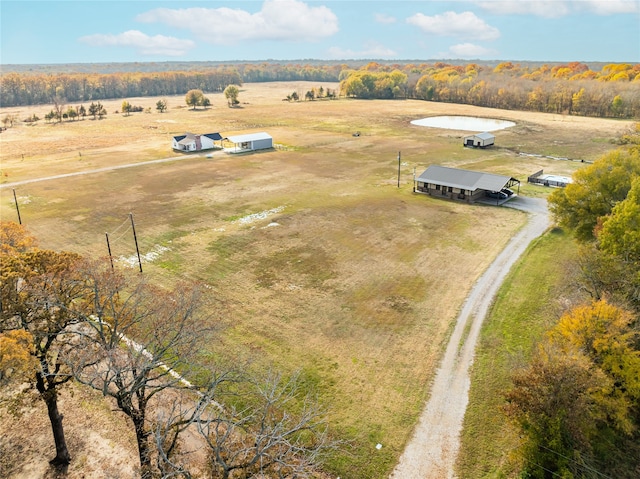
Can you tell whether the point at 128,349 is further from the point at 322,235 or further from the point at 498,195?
the point at 498,195

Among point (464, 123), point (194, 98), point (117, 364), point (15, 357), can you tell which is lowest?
point (117, 364)

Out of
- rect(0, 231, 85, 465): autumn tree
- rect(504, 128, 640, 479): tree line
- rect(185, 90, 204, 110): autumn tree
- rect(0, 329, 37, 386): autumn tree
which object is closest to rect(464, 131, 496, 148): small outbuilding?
rect(504, 128, 640, 479): tree line

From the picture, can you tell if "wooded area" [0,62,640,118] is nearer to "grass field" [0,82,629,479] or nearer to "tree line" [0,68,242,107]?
"tree line" [0,68,242,107]

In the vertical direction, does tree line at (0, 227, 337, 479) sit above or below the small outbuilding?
below

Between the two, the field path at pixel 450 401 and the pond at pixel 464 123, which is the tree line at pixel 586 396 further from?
the pond at pixel 464 123

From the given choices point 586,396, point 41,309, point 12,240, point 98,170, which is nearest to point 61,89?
point 98,170

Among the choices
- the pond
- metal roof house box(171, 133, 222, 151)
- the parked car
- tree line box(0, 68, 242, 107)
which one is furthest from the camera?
tree line box(0, 68, 242, 107)

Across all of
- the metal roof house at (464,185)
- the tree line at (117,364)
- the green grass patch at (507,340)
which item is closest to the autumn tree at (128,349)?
the tree line at (117,364)
